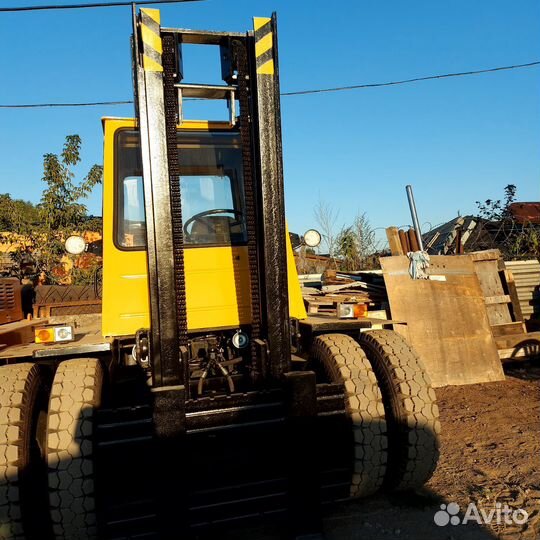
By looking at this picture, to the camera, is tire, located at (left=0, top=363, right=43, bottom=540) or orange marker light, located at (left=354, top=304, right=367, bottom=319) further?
orange marker light, located at (left=354, top=304, right=367, bottom=319)

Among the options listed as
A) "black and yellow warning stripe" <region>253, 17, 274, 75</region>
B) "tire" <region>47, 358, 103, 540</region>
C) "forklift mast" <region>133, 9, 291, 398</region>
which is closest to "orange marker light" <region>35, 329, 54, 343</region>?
"tire" <region>47, 358, 103, 540</region>

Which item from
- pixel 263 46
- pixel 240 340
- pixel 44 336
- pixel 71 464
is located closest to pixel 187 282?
pixel 240 340

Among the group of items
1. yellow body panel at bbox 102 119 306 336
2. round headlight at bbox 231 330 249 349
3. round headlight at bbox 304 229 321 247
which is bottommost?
round headlight at bbox 231 330 249 349

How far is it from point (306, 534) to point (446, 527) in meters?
1.00

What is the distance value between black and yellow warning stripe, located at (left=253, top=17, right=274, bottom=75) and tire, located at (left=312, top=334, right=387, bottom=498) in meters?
1.90

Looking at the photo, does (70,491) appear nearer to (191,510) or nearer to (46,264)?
(191,510)

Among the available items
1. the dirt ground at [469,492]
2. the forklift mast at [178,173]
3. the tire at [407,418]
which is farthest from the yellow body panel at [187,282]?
the dirt ground at [469,492]

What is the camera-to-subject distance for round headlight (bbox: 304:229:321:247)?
12.8 feet

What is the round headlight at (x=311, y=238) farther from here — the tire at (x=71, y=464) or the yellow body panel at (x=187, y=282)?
the tire at (x=71, y=464)

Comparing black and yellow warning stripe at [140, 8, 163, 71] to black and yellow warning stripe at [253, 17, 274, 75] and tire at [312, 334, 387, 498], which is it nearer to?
black and yellow warning stripe at [253, 17, 274, 75]

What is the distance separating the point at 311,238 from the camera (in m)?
3.91

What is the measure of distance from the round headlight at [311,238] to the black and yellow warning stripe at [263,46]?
1.36 meters

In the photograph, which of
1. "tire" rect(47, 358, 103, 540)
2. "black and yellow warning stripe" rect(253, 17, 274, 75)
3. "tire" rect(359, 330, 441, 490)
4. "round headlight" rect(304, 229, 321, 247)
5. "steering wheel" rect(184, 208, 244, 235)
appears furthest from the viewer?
"round headlight" rect(304, 229, 321, 247)

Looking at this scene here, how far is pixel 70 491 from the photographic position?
2697 millimetres
